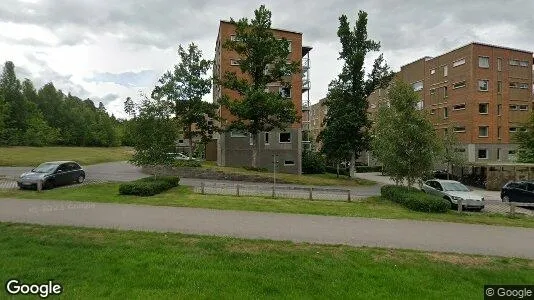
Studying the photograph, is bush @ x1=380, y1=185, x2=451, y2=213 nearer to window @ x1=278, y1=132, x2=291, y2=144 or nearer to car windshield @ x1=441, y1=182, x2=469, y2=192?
car windshield @ x1=441, y1=182, x2=469, y2=192

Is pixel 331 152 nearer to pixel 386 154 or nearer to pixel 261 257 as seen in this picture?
pixel 386 154

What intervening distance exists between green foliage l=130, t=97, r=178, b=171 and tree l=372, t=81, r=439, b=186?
12.1m

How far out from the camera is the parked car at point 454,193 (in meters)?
19.7

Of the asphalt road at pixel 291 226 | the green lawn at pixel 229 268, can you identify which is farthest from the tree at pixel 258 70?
the green lawn at pixel 229 268

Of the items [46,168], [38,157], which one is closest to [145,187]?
[46,168]

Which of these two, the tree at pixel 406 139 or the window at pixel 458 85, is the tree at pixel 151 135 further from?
the window at pixel 458 85

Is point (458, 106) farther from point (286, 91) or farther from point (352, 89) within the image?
point (286, 91)

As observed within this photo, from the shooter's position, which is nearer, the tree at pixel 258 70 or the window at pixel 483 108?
the tree at pixel 258 70

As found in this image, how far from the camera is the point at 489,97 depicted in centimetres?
4538

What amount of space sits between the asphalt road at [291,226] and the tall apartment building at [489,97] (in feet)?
116

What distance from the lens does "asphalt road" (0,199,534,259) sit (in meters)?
10.4

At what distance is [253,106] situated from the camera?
1241 inches

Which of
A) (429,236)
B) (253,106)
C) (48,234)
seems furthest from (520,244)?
(253,106)

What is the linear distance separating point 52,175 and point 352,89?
29.1 m
